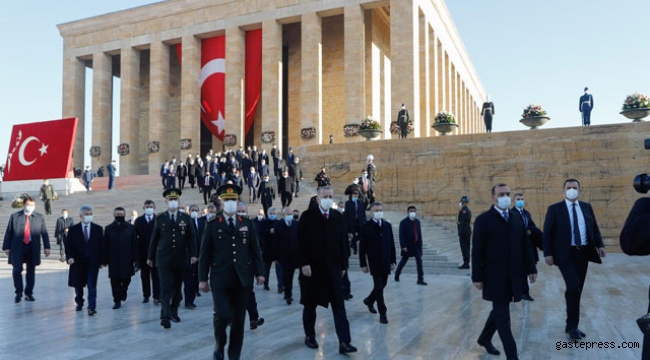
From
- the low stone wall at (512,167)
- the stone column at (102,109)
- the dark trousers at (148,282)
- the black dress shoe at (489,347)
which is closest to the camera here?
the black dress shoe at (489,347)

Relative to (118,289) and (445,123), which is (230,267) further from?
(445,123)

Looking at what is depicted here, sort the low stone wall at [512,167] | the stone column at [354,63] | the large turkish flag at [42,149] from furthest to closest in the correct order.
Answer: the stone column at [354,63]
the large turkish flag at [42,149]
the low stone wall at [512,167]

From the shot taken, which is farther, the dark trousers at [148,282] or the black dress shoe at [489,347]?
the dark trousers at [148,282]

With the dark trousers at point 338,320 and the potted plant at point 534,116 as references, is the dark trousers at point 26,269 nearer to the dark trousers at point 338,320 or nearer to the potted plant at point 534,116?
the dark trousers at point 338,320

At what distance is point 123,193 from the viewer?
22875 millimetres

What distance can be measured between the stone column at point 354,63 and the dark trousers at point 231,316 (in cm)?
2268

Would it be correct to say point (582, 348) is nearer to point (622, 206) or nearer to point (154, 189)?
point (622, 206)

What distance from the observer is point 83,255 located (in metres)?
7.45

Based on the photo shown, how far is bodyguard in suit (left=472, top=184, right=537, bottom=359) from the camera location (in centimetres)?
466

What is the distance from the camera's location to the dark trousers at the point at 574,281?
544cm

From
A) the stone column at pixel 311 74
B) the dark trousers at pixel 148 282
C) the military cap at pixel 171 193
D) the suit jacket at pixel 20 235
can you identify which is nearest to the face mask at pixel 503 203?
the military cap at pixel 171 193

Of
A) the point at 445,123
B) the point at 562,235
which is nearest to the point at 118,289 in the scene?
the point at 562,235

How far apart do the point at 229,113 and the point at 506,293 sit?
88.4ft

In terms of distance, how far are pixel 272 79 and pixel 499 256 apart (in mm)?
25811
